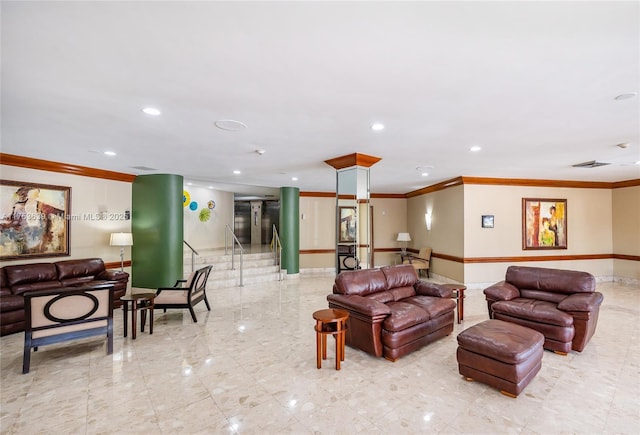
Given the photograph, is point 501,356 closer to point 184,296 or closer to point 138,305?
point 184,296

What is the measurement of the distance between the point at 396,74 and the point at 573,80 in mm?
1408

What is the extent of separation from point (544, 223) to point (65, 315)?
9388 millimetres

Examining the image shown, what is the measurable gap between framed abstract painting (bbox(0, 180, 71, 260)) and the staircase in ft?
9.04

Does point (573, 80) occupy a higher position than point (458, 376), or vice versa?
point (573, 80)

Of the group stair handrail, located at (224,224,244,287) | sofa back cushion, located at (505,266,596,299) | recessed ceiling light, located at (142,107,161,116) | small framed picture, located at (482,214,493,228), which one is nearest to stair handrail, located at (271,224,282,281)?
stair handrail, located at (224,224,244,287)

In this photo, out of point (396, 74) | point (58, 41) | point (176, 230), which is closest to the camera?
point (58, 41)

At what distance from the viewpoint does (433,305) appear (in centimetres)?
399

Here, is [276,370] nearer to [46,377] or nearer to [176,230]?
[46,377]

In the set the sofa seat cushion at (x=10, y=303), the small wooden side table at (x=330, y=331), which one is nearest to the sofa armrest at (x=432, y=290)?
the small wooden side table at (x=330, y=331)

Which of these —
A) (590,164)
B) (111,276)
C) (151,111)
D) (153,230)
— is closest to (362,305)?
(151,111)

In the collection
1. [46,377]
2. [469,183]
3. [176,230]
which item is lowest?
[46,377]

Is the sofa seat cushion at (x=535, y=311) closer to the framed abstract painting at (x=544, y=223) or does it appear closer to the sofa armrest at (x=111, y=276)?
the framed abstract painting at (x=544, y=223)

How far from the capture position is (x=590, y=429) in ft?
7.72

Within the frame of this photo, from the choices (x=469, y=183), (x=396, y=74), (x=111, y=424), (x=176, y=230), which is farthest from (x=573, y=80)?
(x=176, y=230)
